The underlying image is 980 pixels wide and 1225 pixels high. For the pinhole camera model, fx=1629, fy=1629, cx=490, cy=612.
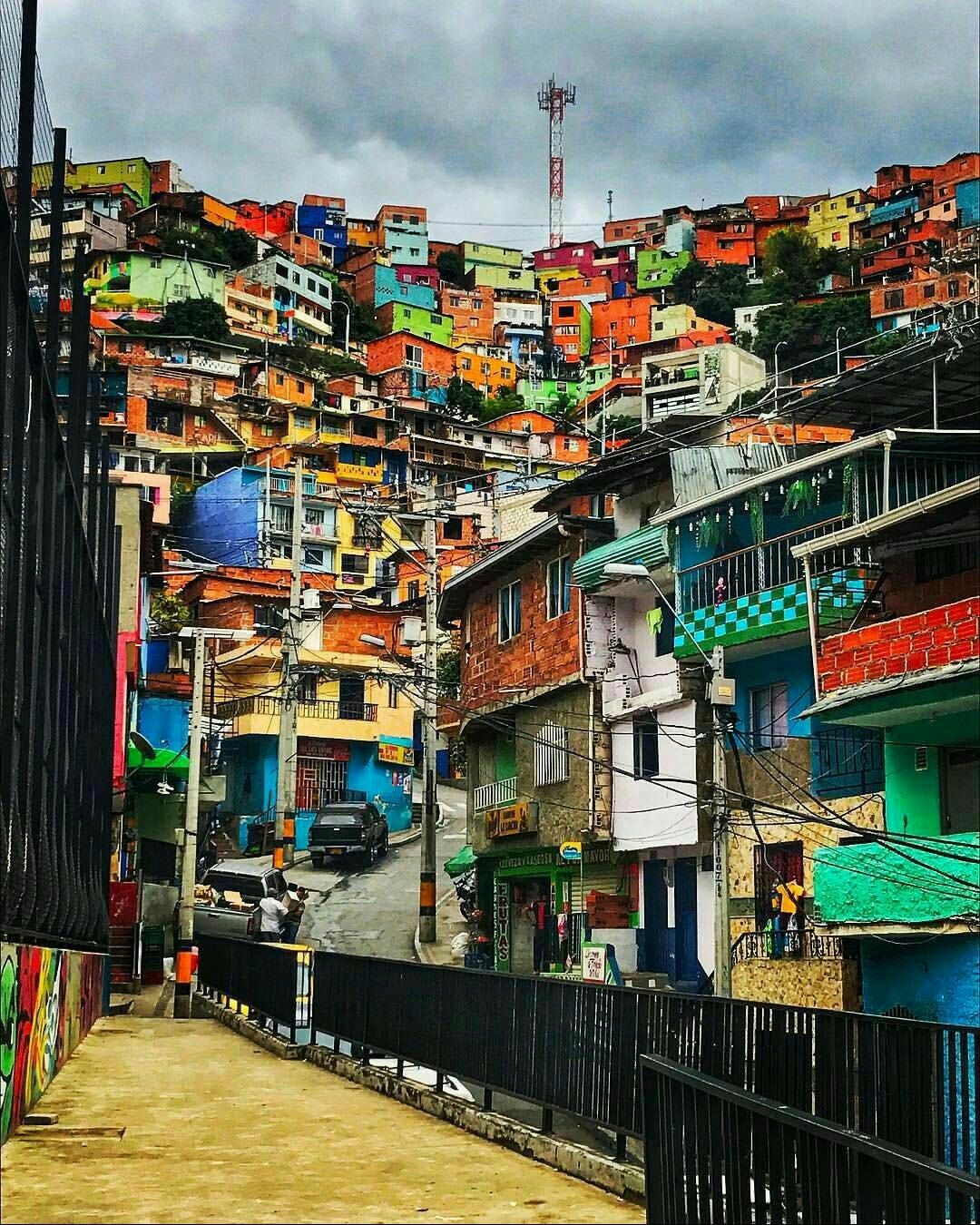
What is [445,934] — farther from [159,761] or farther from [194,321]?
[194,321]

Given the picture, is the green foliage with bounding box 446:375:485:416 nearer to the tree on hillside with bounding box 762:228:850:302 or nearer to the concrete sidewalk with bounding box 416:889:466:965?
the tree on hillside with bounding box 762:228:850:302

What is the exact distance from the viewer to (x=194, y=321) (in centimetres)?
11275

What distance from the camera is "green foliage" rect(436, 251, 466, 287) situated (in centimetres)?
17125

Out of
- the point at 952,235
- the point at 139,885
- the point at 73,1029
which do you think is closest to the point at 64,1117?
the point at 73,1029

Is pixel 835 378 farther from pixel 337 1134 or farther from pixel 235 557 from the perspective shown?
pixel 235 557

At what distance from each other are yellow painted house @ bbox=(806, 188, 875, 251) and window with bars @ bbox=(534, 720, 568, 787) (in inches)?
4934

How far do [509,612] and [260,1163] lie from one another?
3142cm

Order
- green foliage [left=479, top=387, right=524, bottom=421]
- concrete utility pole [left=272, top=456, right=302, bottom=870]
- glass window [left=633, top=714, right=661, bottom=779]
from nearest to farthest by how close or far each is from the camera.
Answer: glass window [left=633, top=714, right=661, bottom=779], concrete utility pole [left=272, top=456, right=302, bottom=870], green foliage [left=479, top=387, right=524, bottom=421]

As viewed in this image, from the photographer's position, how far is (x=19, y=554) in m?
11.0

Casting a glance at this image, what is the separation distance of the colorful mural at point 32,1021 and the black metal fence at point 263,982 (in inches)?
106

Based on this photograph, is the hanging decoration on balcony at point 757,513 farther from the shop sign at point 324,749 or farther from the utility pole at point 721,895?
the shop sign at point 324,749

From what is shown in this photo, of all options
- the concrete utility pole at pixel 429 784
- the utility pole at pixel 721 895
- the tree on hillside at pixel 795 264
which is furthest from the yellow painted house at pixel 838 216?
the utility pole at pixel 721 895

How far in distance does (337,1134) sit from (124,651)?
98.4 ft

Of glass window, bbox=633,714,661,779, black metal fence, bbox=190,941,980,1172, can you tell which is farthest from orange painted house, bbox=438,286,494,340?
black metal fence, bbox=190,941,980,1172
